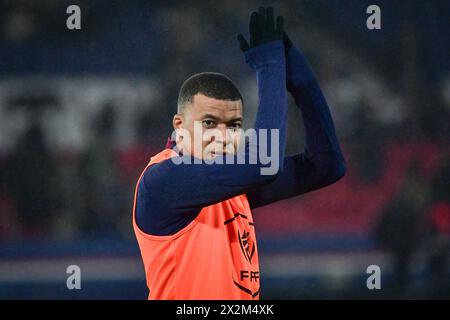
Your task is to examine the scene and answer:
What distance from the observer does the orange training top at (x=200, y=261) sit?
5.56ft

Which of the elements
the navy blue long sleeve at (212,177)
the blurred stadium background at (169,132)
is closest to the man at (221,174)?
the navy blue long sleeve at (212,177)

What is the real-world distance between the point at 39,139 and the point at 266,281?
1629 mm

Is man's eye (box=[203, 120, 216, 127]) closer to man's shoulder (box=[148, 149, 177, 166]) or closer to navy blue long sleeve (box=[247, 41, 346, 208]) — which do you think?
man's shoulder (box=[148, 149, 177, 166])

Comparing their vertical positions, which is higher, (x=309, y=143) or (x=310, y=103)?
(x=310, y=103)

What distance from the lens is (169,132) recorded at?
4.07 meters

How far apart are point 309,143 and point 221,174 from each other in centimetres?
36

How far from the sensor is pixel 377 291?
387cm

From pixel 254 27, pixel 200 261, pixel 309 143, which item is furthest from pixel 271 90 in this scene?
pixel 200 261

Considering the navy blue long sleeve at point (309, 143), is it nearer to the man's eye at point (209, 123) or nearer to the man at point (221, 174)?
the man at point (221, 174)

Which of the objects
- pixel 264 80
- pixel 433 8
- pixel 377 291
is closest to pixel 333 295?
pixel 377 291

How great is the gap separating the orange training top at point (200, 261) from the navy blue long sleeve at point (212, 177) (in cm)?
3

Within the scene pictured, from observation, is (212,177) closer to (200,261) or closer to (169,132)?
(200,261)

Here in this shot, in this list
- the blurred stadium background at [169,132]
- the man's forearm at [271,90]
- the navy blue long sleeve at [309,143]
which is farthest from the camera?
the blurred stadium background at [169,132]

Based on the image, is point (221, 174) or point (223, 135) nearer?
point (221, 174)
